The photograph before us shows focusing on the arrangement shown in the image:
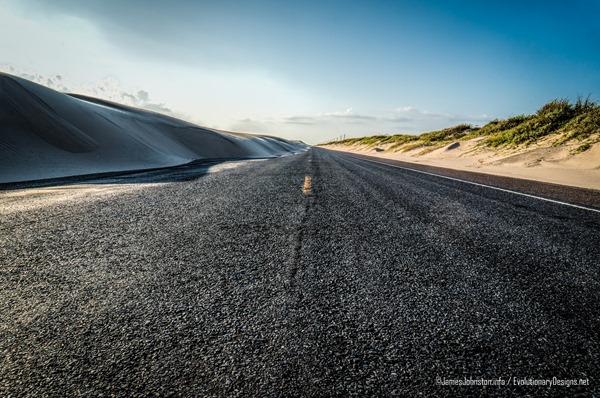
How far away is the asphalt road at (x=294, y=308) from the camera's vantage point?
3.33ft

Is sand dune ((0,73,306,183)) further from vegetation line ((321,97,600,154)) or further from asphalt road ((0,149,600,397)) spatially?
vegetation line ((321,97,600,154))

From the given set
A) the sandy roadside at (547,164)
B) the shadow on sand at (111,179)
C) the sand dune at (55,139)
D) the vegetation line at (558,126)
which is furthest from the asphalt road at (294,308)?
the vegetation line at (558,126)

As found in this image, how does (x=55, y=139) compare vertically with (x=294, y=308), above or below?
above

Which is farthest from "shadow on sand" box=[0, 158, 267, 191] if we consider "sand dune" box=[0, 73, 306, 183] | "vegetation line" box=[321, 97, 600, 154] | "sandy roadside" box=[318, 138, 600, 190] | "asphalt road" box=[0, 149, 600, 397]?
"vegetation line" box=[321, 97, 600, 154]

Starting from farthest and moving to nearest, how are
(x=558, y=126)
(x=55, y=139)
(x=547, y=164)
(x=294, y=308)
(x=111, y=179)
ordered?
(x=558, y=126), (x=55, y=139), (x=547, y=164), (x=111, y=179), (x=294, y=308)

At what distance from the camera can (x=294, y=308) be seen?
1.43 metres

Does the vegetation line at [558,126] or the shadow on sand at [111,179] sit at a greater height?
the vegetation line at [558,126]

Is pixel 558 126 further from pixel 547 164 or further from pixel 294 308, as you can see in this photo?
pixel 294 308

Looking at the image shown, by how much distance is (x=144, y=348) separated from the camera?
45.4 inches

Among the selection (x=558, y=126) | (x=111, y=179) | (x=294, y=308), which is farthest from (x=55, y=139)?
(x=558, y=126)

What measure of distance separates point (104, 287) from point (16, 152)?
1378 cm

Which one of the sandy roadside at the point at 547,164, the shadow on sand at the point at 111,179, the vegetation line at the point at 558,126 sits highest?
the vegetation line at the point at 558,126

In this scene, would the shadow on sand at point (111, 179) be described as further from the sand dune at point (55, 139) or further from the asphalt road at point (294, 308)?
the asphalt road at point (294, 308)

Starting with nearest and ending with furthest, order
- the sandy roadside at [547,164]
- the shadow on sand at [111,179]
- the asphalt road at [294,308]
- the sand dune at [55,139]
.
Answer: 1. the asphalt road at [294,308]
2. the shadow on sand at [111,179]
3. the sandy roadside at [547,164]
4. the sand dune at [55,139]
